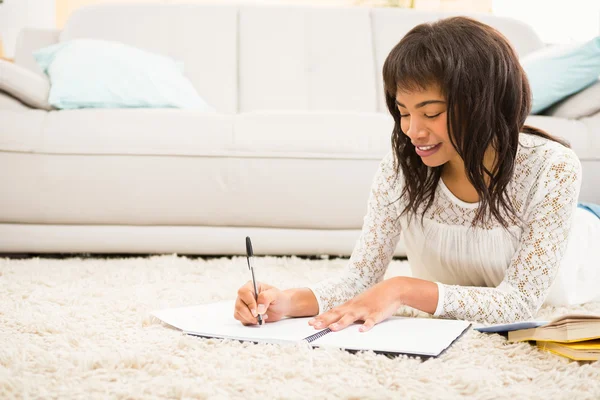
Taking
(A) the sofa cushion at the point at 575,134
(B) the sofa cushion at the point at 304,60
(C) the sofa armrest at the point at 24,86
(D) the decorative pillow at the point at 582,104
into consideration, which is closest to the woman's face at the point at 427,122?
(A) the sofa cushion at the point at 575,134

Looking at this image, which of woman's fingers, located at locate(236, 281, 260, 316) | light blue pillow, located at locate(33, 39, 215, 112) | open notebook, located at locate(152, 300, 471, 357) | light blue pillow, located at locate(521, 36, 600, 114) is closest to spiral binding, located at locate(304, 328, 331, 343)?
open notebook, located at locate(152, 300, 471, 357)

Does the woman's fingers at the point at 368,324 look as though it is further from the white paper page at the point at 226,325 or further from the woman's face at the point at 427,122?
the woman's face at the point at 427,122

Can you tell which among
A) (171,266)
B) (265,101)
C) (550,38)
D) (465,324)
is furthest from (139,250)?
(550,38)

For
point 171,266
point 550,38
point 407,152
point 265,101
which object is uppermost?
point 550,38

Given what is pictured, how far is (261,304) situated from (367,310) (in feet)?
0.58

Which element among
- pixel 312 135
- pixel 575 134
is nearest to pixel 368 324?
pixel 312 135

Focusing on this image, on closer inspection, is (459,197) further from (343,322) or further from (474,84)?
(343,322)

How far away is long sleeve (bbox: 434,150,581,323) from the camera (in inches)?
43.0

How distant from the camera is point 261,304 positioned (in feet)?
3.32

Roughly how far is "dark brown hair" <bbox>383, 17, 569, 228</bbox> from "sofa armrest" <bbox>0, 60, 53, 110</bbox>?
1418mm

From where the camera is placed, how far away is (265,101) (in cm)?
269

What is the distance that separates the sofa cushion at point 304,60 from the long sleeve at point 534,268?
1.64 meters

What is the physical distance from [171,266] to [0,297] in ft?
1.65

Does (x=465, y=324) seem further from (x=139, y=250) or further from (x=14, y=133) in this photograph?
(x=14, y=133)
